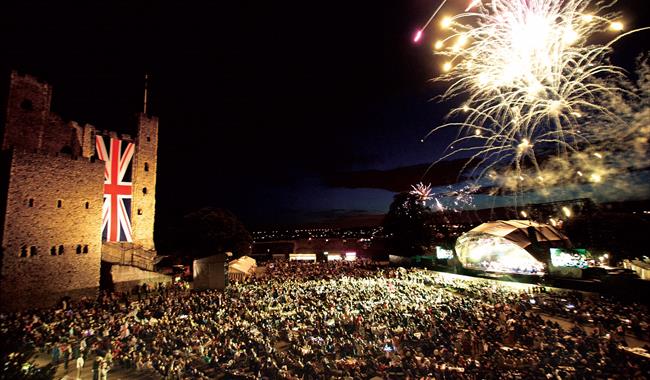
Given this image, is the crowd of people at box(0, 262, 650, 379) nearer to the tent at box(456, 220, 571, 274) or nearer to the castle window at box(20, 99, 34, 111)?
the tent at box(456, 220, 571, 274)

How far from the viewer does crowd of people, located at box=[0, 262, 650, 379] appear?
8.59 meters

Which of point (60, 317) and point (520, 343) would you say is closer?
point (520, 343)

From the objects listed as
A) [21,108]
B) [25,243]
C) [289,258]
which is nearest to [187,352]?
[25,243]

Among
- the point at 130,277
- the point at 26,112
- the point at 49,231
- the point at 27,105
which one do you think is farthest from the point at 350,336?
the point at 27,105

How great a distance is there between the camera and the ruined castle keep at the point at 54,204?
1780cm

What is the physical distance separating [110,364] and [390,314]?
10.5 meters

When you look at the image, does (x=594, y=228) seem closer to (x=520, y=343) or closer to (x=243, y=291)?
(x=520, y=343)

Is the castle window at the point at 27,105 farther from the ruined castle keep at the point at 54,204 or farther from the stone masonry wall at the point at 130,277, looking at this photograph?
the stone masonry wall at the point at 130,277

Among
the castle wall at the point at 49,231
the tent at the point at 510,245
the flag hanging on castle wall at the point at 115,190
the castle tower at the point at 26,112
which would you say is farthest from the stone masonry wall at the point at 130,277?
the tent at the point at 510,245

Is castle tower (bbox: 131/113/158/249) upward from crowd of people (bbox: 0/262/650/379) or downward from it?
upward

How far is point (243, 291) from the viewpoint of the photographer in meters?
19.1

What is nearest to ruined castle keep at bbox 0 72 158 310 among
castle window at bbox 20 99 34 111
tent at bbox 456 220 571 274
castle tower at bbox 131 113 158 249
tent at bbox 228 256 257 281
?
castle window at bbox 20 99 34 111

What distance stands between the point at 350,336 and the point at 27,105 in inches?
1074

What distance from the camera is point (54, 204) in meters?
19.4
